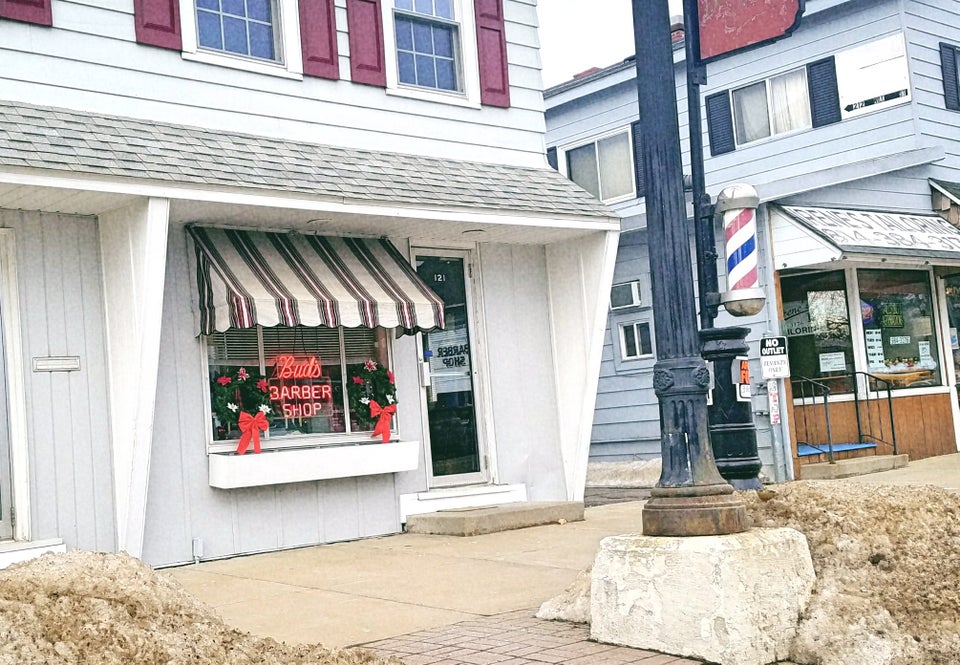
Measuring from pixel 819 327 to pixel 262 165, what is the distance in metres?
9.21

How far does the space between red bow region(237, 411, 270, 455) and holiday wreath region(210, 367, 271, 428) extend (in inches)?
2.1

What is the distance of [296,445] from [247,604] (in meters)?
2.94

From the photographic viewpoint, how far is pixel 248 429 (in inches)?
366

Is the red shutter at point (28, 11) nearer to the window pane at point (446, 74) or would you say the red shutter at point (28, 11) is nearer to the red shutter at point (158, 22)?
the red shutter at point (158, 22)

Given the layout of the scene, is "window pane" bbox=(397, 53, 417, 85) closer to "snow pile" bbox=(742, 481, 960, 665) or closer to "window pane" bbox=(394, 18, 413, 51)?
"window pane" bbox=(394, 18, 413, 51)

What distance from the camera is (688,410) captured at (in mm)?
5367

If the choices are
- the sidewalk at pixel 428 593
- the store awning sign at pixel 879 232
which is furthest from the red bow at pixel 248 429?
the store awning sign at pixel 879 232

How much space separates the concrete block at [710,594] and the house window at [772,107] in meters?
12.3

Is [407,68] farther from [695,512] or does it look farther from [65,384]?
[695,512]

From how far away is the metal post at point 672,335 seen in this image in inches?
204

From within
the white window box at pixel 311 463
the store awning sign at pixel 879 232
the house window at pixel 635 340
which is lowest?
the white window box at pixel 311 463

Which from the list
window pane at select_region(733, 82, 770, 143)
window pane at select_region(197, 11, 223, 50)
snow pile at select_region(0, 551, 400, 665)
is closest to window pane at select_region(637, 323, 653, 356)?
window pane at select_region(733, 82, 770, 143)

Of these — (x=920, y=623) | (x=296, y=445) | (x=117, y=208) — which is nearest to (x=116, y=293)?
(x=117, y=208)

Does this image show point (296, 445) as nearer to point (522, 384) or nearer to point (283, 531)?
point (283, 531)
